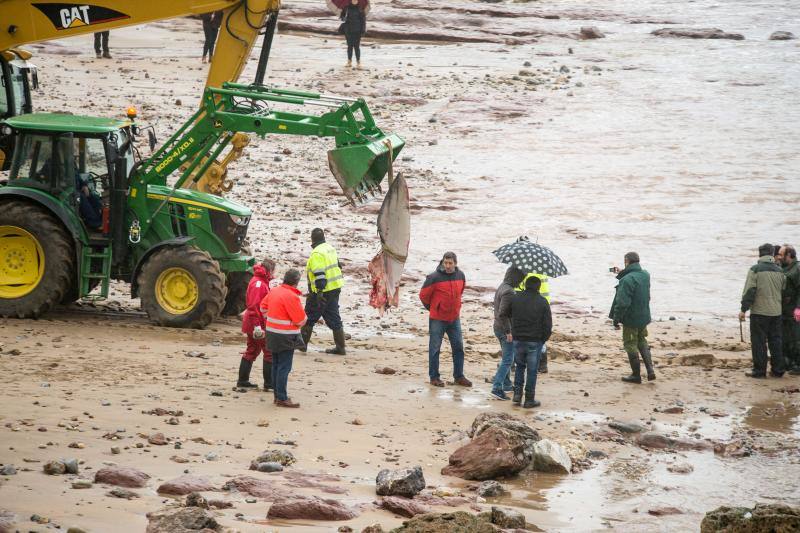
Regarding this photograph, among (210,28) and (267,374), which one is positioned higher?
(210,28)

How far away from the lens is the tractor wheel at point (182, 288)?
15.2m

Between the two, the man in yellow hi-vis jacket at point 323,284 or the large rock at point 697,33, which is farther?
the large rock at point 697,33

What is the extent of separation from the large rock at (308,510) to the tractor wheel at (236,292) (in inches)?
303

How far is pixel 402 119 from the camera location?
2869cm

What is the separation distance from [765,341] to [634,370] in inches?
77.5

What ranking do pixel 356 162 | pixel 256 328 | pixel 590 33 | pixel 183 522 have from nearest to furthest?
1. pixel 183 522
2. pixel 256 328
3. pixel 356 162
4. pixel 590 33

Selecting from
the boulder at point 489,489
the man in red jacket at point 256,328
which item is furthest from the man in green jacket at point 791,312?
the man in red jacket at point 256,328

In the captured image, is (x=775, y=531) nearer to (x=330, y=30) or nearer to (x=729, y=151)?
(x=729, y=151)

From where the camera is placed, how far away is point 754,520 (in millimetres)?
8492

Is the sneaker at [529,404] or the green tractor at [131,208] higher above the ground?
the green tractor at [131,208]

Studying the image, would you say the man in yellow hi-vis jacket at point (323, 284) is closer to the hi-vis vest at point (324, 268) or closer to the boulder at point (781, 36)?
the hi-vis vest at point (324, 268)

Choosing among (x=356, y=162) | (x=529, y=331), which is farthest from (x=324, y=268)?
(x=529, y=331)

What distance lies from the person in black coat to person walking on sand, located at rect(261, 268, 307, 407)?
20.9 metres

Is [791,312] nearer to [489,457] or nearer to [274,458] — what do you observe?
[489,457]
